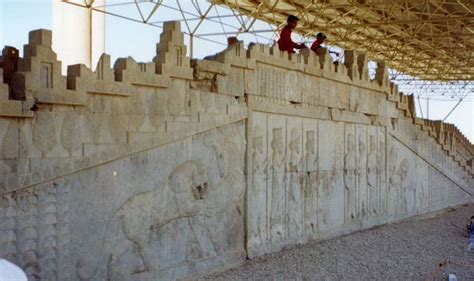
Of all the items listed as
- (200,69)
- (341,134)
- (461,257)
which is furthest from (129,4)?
(461,257)

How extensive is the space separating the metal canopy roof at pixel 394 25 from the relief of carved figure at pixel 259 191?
11132 mm

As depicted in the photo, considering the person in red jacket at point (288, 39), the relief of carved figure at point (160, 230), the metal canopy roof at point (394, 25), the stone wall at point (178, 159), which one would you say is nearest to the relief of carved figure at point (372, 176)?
the stone wall at point (178, 159)

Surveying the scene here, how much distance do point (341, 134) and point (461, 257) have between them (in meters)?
3.22

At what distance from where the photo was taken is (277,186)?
9.52m

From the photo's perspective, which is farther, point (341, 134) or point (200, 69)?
point (341, 134)

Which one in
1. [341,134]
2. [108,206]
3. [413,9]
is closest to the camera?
[108,206]

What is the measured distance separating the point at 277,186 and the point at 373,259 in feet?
6.31

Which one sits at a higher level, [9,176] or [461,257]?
[9,176]

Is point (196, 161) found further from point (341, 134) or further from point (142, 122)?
point (341, 134)

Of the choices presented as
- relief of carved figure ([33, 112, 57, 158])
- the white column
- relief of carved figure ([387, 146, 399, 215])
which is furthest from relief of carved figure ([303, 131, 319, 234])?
the white column

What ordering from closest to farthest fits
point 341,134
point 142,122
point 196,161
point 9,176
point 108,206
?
point 9,176
point 108,206
point 142,122
point 196,161
point 341,134

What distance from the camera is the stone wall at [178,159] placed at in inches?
227

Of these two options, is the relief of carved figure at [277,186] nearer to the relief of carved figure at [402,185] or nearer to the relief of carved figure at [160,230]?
the relief of carved figure at [160,230]

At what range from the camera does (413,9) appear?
22609 mm
